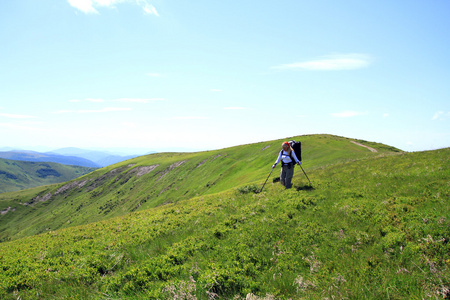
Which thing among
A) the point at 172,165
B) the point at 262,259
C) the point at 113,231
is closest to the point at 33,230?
the point at 172,165

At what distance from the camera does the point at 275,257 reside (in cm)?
751

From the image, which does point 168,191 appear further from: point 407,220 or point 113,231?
point 407,220

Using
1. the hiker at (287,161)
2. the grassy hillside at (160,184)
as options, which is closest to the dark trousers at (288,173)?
the hiker at (287,161)

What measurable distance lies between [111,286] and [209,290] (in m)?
3.23

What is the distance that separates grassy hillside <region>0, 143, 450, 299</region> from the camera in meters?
5.60

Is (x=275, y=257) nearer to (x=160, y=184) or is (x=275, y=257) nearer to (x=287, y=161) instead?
(x=287, y=161)

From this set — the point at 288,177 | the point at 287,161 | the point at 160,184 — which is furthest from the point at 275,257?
the point at 160,184

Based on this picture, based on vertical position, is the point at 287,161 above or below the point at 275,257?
above

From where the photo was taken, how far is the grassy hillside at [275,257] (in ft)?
18.4

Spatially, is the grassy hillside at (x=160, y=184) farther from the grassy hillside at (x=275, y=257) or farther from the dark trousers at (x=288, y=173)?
the grassy hillside at (x=275, y=257)

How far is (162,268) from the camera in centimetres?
740

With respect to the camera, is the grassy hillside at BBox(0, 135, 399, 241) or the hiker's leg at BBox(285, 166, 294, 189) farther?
the grassy hillside at BBox(0, 135, 399, 241)

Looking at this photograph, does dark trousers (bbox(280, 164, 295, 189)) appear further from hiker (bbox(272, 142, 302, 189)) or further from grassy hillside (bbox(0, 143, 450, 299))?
grassy hillside (bbox(0, 143, 450, 299))

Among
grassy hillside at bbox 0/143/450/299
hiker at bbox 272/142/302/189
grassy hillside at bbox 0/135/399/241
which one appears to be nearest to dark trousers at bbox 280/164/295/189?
hiker at bbox 272/142/302/189
